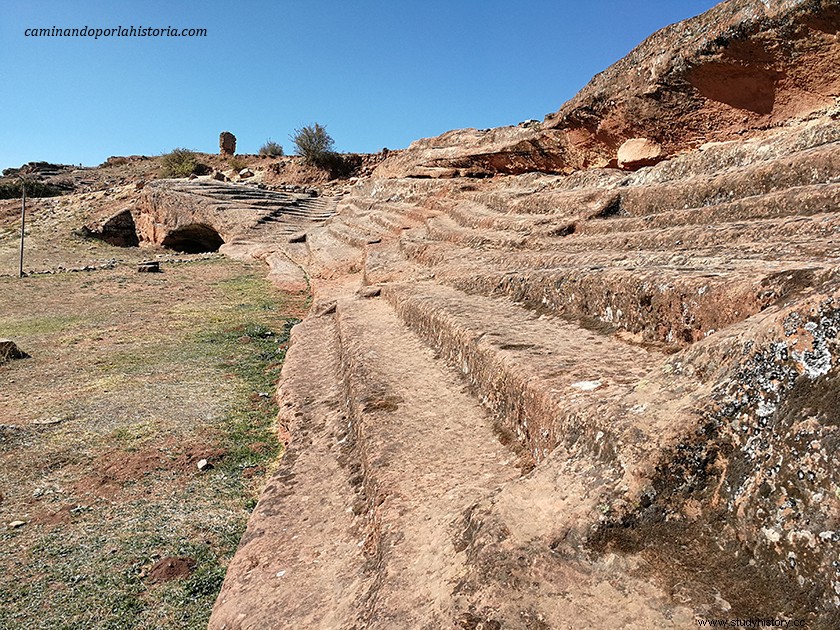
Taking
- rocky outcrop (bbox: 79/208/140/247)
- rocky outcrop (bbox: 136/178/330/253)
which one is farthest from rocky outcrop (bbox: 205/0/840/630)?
rocky outcrop (bbox: 79/208/140/247)

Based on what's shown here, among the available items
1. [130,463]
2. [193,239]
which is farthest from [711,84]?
[193,239]

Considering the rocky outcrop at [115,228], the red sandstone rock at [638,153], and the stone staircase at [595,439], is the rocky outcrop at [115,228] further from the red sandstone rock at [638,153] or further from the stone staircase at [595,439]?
the red sandstone rock at [638,153]

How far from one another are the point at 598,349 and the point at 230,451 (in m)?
2.71

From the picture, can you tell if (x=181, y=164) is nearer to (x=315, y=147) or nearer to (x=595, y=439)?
(x=315, y=147)

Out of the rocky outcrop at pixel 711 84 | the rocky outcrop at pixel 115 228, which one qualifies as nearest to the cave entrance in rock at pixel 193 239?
the rocky outcrop at pixel 115 228

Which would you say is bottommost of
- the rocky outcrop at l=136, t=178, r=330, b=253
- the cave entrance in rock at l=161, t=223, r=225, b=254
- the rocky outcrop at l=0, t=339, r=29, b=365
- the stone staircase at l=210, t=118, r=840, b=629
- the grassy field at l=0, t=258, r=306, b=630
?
the grassy field at l=0, t=258, r=306, b=630

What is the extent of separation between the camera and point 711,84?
6.40m

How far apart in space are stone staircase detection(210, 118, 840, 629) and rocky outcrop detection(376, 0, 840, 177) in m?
0.95

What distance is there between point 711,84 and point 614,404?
6.02 metres

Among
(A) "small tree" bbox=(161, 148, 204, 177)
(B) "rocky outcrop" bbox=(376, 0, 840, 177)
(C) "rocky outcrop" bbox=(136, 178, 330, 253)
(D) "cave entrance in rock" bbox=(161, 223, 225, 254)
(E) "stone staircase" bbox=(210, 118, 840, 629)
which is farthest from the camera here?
(A) "small tree" bbox=(161, 148, 204, 177)

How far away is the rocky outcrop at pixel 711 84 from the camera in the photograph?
5.35 meters

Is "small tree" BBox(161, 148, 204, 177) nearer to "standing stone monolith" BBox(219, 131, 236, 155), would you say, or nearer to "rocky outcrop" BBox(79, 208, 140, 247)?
"standing stone monolith" BBox(219, 131, 236, 155)

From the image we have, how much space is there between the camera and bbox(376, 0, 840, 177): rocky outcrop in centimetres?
535

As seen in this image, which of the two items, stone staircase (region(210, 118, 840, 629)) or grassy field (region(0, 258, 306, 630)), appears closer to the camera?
stone staircase (region(210, 118, 840, 629))
